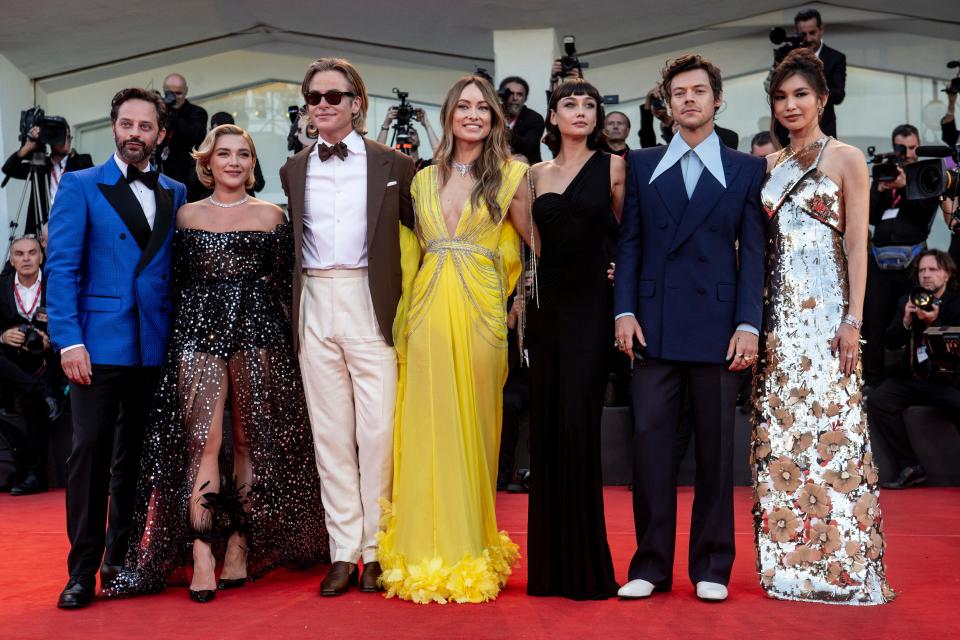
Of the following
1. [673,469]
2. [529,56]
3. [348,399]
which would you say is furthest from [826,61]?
[348,399]

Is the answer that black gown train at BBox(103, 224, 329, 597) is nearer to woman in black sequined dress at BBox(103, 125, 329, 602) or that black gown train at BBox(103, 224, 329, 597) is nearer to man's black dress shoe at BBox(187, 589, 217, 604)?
woman in black sequined dress at BBox(103, 125, 329, 602)

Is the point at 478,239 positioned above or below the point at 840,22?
below

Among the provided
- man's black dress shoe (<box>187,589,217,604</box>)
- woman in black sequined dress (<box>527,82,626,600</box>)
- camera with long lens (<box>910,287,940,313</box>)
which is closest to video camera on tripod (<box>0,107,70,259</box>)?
man's black dress shoe (<box>187,589,217,604</box>)

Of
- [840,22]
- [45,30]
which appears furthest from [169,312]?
[840,22]

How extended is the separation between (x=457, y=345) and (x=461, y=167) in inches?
25.9

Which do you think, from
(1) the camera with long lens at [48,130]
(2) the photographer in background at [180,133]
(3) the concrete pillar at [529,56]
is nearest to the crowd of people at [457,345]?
(2) the photographer in background at [180,133]

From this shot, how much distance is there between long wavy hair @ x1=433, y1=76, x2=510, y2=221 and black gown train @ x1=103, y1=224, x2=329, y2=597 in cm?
65

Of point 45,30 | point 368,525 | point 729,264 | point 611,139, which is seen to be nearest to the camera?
point 729,264

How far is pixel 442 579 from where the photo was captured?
363 centimetres

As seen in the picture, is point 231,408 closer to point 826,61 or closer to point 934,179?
point 934,179

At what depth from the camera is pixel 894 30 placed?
10273mm

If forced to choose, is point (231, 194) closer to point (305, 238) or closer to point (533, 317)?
point (305, 238)

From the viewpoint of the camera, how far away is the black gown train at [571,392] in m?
3.66

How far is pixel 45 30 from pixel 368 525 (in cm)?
767
